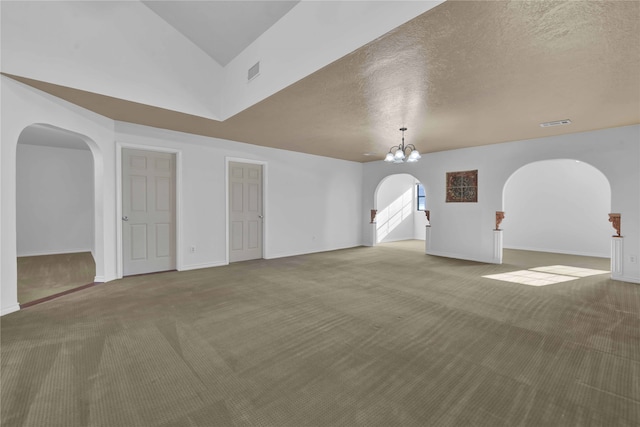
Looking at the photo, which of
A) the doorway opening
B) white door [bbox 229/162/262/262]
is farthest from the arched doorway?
the doorway opening

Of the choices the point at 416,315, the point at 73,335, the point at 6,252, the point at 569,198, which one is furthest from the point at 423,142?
the point at 6,252

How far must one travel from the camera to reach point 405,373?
208cm

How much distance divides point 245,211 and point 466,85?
478 cm

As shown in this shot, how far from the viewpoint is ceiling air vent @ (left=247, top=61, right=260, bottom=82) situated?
368cm

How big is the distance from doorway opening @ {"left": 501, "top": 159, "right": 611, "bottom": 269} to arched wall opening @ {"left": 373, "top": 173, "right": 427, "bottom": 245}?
2.92m

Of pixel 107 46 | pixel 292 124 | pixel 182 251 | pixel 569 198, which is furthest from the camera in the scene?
pixel 569 198

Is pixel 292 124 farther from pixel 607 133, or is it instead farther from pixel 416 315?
pixel 607 133

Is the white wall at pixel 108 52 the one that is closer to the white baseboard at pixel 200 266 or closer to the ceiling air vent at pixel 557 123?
the white baseboard at pixel 200 266

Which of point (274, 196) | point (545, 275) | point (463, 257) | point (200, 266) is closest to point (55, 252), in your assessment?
point (200, 266)

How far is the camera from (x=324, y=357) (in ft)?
7.56

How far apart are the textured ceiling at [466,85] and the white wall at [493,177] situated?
0.36 meters

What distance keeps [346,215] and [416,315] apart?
5.47 meters

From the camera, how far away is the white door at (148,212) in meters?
4.83

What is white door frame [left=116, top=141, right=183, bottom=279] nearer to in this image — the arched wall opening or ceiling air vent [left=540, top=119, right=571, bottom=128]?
the arched wall opening
